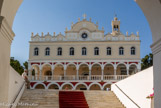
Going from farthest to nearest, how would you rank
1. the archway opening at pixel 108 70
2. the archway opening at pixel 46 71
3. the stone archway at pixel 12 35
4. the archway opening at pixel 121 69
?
the archway opening at pixel 46 71
the archway opening at pixel 108 70
the archway opening at pixel 121 69
the stone archway at pixel 12 35

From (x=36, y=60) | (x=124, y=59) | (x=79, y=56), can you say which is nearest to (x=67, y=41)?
(x=79, y=56)

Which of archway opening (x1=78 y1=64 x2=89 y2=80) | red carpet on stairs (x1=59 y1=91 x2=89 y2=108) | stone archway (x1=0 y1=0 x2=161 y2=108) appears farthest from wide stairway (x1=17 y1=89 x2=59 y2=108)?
archway opening (x1=78 y1=64 x2=89 y2=80)

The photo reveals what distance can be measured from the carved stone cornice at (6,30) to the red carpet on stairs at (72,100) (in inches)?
250

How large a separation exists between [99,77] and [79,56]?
161 inches

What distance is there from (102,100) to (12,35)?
8.33 metres

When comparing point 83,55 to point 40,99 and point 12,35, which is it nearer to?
point 40,99

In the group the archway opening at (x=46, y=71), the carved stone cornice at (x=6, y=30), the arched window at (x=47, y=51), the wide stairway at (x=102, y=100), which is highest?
the arched window at (x=47, y=51)

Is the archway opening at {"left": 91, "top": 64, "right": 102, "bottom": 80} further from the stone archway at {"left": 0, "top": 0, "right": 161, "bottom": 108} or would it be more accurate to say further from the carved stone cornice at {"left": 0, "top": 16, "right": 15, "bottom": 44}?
the carved stone cornice at {"left": 0, "top": 16, "right": 15, "bottom": 44}

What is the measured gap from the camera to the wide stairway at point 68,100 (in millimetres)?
11809

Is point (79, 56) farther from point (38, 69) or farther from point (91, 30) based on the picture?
point (38, 69)

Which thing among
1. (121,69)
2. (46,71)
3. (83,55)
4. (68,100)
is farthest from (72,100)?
(46,71)

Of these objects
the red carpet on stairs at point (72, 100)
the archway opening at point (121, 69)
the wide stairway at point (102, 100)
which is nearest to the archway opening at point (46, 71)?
the archway opening at point (121, 69)

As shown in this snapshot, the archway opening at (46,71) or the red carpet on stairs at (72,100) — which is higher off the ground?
the archway opening at (46,71)

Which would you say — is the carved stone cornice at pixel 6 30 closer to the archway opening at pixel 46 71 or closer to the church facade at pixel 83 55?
the church facade at pixel 83 55
